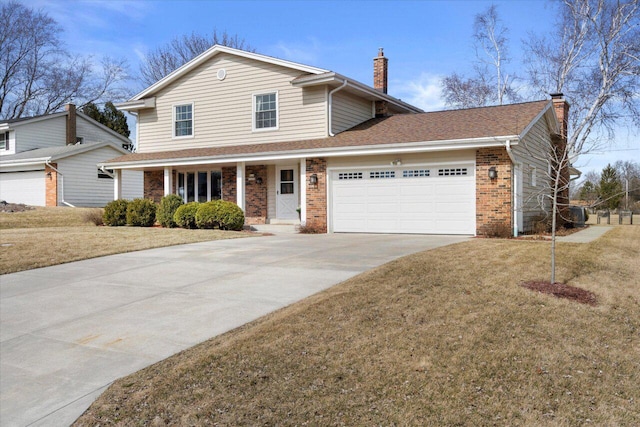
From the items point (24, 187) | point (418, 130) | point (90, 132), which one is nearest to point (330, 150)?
point (418, 130)

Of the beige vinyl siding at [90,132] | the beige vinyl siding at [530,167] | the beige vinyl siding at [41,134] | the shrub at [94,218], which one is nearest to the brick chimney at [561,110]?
the beige vinyl siding at [530,167]

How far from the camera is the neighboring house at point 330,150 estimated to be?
1389 cm

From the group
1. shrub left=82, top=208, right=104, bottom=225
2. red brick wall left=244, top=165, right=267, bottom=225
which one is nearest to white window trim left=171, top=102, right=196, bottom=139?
red brick wall left=244, top=165, right=267, bottom=225

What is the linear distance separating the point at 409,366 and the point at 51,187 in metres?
26.4

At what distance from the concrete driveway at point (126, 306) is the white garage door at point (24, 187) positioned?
62.7ft

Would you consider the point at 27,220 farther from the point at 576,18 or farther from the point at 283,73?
the point at 576,18

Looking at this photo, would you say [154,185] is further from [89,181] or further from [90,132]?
[90,132]

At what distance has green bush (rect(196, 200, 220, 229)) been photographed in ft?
53.3

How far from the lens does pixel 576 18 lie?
2514cm

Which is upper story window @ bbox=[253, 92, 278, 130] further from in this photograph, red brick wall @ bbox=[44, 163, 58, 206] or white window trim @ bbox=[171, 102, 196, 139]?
red brick wall @ bbox=[44, 163, 58, 206]

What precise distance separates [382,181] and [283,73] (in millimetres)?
6008

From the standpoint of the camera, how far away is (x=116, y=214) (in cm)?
1833

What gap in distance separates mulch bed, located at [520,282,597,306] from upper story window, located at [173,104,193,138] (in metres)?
16.3

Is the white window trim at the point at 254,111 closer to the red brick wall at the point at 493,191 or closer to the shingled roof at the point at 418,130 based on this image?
the shingled roof at the point at 418,130
